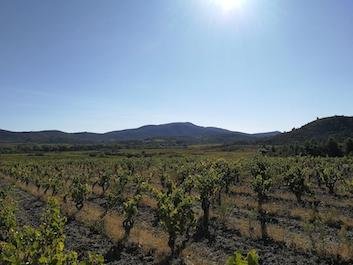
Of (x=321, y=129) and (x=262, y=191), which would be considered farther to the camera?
(x=321, y=129)

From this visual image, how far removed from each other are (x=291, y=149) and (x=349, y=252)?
7803 cm

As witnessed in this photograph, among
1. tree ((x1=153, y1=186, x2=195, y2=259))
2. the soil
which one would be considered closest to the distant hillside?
the soil

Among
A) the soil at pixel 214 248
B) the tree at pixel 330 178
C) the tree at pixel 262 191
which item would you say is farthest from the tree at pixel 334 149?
the soil at pixel 214 248

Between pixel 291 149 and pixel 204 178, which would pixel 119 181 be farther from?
pixel 291 149

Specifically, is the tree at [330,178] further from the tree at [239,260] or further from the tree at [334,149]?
the tree at [334,149]

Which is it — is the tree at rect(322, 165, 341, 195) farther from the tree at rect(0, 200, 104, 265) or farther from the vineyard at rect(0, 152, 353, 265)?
the tree at rect(0, 200, 104, 265)

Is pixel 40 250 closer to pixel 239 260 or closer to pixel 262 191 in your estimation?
pixel 239 260

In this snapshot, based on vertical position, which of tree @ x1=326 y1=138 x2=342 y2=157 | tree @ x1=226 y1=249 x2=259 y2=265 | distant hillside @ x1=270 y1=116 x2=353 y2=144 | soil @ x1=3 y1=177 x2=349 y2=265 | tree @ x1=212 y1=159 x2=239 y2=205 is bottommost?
soil @ x1=3 y1=177 x2=349 y2=265

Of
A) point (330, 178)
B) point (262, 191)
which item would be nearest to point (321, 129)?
point (330, 178)

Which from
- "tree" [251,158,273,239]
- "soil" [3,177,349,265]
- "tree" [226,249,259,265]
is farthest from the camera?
"tree" [251,158,273,239]

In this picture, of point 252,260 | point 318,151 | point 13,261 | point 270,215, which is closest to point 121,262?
point 13,261

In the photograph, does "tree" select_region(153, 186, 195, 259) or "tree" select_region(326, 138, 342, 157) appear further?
"tree" select_region(326, 138, 342, 157)

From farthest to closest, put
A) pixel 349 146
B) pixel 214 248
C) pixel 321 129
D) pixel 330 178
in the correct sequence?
1. pixel 321 129
2. pixel 349 146
3. pixel 330 178
4. pixel 214 248

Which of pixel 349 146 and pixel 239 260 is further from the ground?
pixel 349 146
